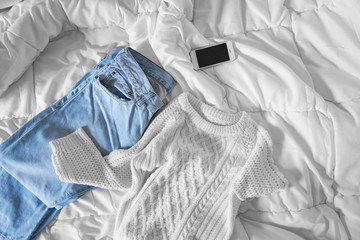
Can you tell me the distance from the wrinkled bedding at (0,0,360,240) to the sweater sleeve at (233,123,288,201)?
5 cm

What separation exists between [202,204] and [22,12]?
89 cm

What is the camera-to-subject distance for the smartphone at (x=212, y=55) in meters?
0.96

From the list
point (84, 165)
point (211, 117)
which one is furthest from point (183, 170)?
point (84, 165)

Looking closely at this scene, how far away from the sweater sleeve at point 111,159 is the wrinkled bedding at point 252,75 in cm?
9

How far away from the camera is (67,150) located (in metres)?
0.88

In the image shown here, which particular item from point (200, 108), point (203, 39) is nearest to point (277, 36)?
point (203, 39)

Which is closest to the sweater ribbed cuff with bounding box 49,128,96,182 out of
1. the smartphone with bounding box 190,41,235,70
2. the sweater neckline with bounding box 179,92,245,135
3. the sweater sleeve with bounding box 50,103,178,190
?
the sweater sleeve with bounding box 50,103,178,190

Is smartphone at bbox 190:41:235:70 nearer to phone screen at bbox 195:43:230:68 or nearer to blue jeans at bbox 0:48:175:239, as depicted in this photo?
phone screen at bbox 195:43:230:68

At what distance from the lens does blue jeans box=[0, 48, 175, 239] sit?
2.97ft

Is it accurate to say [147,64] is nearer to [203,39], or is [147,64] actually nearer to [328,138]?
[203,39]

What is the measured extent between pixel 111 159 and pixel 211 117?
325mm

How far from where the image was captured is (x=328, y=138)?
2.94 feet

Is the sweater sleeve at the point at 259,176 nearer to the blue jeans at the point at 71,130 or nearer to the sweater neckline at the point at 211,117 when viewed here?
the sweater neckline at the point at 211,117

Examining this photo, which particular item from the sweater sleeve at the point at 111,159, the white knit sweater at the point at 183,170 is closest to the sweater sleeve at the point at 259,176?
the white knit sweater at the point at 183,170
